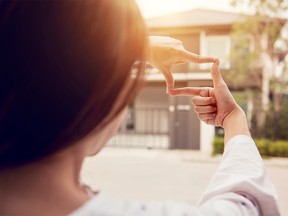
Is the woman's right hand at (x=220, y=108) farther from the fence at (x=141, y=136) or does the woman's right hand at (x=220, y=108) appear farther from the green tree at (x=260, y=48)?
the fence at (x=141, y=136)

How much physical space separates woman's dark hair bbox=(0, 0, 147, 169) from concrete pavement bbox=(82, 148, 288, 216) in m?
3.09

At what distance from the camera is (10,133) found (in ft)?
1.11

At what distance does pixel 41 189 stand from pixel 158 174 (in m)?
5.05

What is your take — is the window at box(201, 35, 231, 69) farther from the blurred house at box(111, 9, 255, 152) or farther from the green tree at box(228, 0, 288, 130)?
the green tree at box(228, 0, 288, 130)

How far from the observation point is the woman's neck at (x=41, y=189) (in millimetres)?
341

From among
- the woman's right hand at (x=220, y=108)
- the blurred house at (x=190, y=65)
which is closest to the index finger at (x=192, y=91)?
the woman's right hand at (x=220, y=108)

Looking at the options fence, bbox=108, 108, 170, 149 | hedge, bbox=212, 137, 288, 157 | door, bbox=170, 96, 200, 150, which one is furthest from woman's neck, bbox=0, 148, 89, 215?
fence, bbox=108, 108, 170, 149

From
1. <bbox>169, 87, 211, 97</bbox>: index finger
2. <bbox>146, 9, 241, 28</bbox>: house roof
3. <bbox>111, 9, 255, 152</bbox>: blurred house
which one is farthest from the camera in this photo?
<bbox>146, 9, 241, 28</bbox>: house roof

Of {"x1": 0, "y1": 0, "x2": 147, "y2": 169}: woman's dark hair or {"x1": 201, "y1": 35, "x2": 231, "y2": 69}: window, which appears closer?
{"x1": 0, "y1": 0, "x2": 147, "y2": 169}: woman's dark hair

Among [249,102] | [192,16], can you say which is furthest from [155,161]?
[192,16]

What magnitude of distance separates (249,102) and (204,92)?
8212 millimetres

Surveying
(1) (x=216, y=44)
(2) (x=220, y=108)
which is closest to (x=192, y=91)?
(2) (x=220, y=108)

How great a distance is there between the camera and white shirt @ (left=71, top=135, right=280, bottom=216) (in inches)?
13.7

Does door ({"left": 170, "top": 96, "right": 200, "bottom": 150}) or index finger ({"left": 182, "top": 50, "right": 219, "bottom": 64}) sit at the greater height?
index finger ({"left": 182, "top": 50, "right": 219, "bottom": 64})
